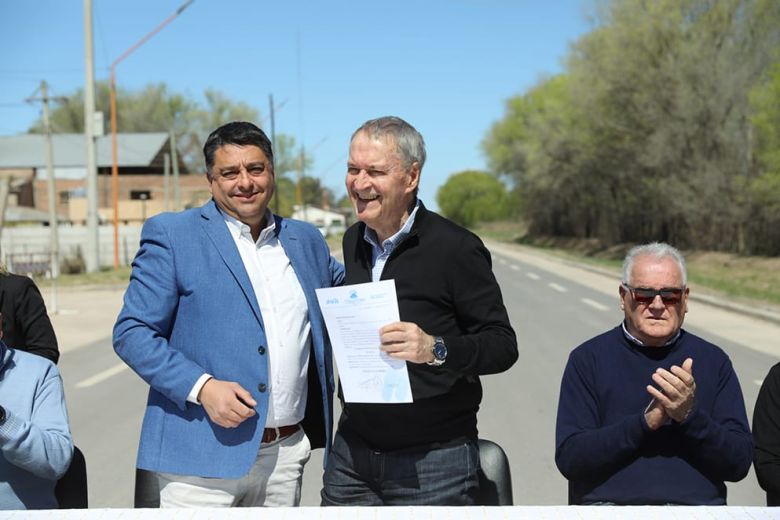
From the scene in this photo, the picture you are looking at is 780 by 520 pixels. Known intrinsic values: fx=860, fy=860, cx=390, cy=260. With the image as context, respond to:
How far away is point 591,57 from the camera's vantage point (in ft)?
135

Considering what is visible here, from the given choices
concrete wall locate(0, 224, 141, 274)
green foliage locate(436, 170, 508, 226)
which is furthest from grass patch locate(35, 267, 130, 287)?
green foliage locate(436, 170, 508, 226)

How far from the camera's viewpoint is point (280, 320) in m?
2.94

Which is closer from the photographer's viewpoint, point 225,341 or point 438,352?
point 438,352

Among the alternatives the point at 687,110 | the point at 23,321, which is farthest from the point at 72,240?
the point at 23,321

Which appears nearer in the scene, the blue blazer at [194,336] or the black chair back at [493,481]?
the blue blazer at [194,336]

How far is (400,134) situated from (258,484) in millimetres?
1295

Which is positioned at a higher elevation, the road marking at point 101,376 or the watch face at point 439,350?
the watch face at point 439,350

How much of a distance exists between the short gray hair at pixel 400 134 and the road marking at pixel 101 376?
A: 778cm

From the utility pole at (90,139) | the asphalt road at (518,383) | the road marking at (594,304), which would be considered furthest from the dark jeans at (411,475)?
the utility pole at (90,139)

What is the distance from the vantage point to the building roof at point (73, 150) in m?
73.3

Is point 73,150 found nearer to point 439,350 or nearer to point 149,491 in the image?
point 149,491

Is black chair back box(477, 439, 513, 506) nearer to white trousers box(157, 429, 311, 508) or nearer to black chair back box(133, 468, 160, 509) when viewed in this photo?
white trousers box(157, 429, 311, 508)

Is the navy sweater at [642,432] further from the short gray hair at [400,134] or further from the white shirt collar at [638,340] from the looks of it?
the short gray hair at [400,134]

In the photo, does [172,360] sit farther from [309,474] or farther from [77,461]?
[309,474]
